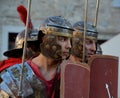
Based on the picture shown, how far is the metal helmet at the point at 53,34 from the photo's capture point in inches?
180

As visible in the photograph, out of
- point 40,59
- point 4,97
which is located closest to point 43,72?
point 40,59

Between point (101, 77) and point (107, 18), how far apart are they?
255 inches

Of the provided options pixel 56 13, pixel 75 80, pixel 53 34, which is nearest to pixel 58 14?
pixel 56 13

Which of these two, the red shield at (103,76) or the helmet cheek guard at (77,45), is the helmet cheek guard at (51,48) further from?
the helmet cheek guard at (77,45)

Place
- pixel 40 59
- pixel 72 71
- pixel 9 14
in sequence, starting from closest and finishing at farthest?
pixel 72 71
pixel 40 59
pixel 9 14

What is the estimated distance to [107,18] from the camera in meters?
10.7

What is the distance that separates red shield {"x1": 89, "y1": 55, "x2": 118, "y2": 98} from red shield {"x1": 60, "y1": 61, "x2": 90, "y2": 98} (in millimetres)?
113

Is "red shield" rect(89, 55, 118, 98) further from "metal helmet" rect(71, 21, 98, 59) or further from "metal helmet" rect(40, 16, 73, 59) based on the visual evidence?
"metal helmet" rect(71, 21, 98, 59)

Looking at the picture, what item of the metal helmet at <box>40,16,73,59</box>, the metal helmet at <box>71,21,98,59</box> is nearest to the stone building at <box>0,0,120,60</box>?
the metal helmet at <box>71,21,98,59</box>

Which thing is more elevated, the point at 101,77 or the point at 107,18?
the point at 107,18

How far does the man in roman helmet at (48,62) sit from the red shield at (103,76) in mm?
340

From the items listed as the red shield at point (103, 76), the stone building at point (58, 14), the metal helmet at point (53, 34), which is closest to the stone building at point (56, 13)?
the stone building at point (58, 14)

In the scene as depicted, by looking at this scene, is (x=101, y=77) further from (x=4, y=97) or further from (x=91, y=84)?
(x=4, y=97)


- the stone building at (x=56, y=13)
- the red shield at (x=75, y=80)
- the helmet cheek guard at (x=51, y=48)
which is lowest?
the red shield at (x=75, y=80)
